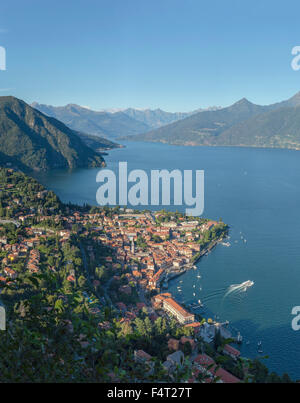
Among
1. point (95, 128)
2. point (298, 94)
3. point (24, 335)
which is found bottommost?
point (24, 335)

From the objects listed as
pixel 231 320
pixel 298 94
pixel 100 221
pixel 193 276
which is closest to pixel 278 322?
pixel 231 320

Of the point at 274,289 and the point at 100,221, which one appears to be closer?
the point at 274,289

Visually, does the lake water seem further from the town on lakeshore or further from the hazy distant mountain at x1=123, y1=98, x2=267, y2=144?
the hazy distant mountain at x1=123, y1=98, x2=267, y2=144

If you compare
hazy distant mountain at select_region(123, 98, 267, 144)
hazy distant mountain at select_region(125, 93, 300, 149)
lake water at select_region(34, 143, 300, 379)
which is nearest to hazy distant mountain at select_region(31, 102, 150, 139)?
hazy distant mountain at select_region(123, 98, 267, 144)

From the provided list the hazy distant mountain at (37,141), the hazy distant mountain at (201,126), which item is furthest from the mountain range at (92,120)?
the hazy distant mountain at (37,141)

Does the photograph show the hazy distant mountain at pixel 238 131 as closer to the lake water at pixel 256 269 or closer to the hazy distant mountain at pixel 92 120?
the hazy distant mountain at pixel 92 120

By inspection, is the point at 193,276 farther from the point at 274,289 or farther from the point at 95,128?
the point at 95,128
